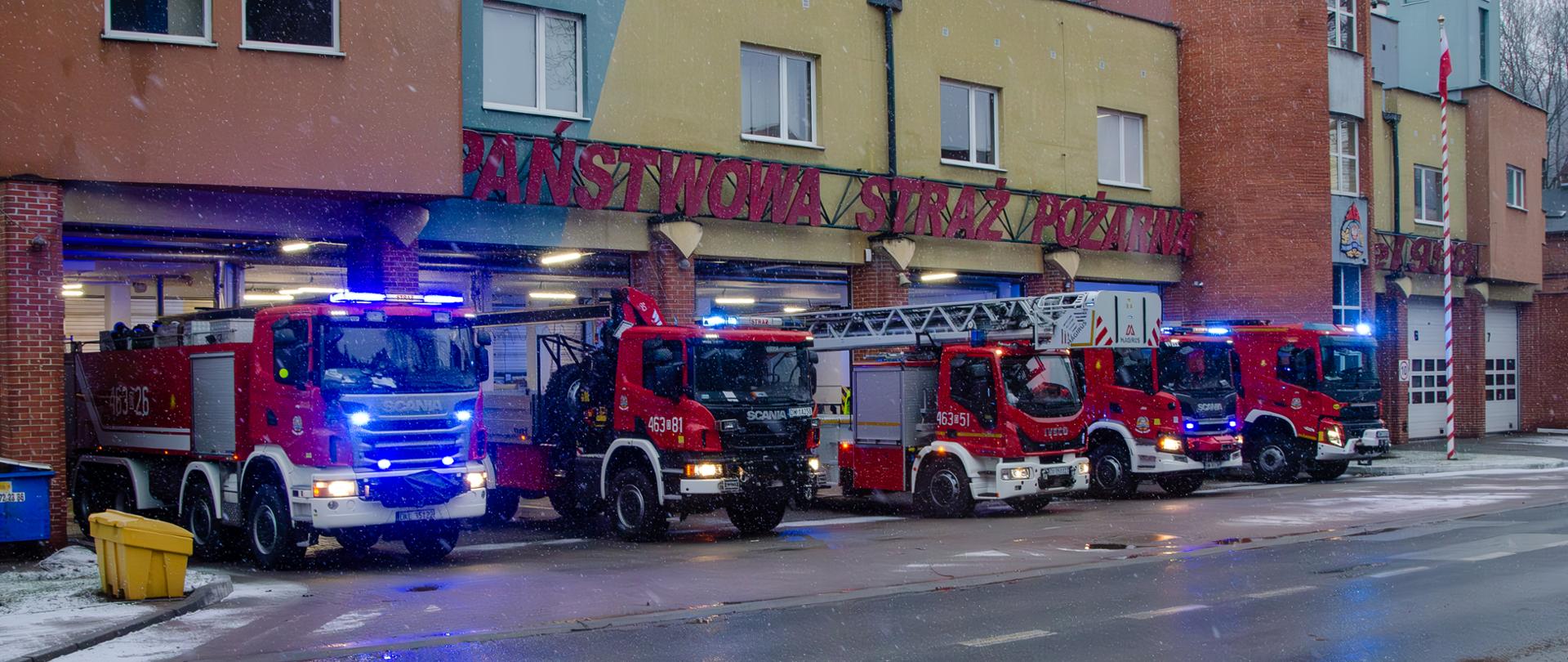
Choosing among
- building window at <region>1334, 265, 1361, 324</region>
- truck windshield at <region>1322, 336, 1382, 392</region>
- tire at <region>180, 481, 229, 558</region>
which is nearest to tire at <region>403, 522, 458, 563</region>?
tire at <region>180, 481, 229, 558</region>

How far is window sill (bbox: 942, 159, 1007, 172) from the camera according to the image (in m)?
26.7

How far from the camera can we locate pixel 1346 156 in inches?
1342

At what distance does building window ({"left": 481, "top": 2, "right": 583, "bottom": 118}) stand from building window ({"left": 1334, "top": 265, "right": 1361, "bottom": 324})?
67.4ft

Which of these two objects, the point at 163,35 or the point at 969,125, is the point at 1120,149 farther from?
the point at 163,35

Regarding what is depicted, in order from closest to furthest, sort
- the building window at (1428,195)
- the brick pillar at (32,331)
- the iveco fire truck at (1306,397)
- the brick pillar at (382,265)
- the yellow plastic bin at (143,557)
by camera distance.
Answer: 1. the yellow plastic bin at (143,557)
2. the brick pillar at (32,331)
3. the brick pillar at (382,265)
4. the iveco fire truck at (1306,397)
5. the building window at (1428,195)

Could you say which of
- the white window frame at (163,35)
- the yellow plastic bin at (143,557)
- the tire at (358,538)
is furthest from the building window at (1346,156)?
the yellow plastic bin at (143,557)

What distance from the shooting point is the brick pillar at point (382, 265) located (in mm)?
19328

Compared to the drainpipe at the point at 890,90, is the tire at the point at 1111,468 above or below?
below

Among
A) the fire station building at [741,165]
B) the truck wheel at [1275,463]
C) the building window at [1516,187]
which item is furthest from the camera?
the building window at [1516,187]

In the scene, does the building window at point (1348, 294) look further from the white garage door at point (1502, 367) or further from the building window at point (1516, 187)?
the white garage door at point (1502, 367)

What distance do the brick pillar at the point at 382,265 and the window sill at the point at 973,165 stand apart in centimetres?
1110

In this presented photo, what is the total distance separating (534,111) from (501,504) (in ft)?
19.3

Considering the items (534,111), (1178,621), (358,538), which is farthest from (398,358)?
(1178,621)

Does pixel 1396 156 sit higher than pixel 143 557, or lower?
higher
